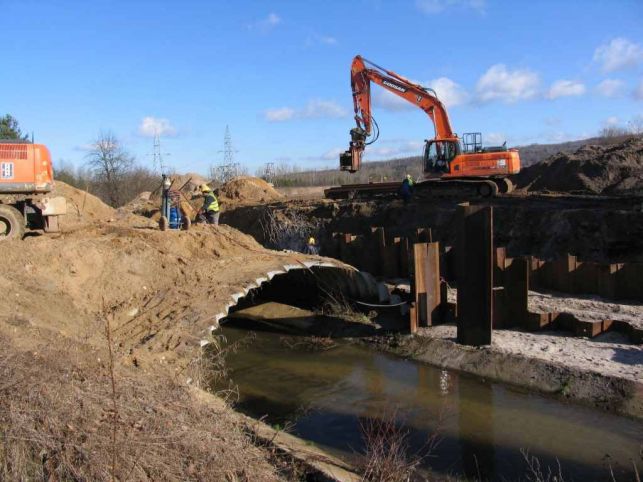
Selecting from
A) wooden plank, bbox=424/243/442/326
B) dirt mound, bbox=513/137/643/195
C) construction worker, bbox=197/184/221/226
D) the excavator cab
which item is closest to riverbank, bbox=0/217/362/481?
construction worker, bbox=197/184/221/226

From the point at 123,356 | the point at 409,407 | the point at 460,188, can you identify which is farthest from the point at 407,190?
the point at 123,356

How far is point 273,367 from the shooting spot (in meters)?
11.4

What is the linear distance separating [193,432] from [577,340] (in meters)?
7.58

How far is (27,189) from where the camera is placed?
15047mm

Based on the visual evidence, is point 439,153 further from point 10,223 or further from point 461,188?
point 10,223

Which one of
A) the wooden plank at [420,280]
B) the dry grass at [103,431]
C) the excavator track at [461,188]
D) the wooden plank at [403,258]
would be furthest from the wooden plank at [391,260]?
the dry grass at [103,431]

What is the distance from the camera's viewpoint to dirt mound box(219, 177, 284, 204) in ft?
105

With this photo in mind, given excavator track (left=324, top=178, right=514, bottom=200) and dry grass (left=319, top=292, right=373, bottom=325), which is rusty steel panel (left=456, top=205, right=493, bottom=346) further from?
excavator track (left=324, top=178, right=514, bottom=200)

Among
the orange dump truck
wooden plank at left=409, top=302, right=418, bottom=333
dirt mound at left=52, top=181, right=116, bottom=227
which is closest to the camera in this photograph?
wooden plank at left=409, top=302, right=418, bottom=333

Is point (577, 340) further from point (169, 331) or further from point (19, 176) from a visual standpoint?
point (19, 176)

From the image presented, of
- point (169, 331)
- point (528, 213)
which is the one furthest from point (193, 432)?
point (528, 213)

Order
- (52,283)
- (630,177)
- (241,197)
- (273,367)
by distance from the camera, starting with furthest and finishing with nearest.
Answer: (241,197), (630,177), (273,367), (52,283)

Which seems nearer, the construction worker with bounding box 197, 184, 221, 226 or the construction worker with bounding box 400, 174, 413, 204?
the construction worker with bounding box 197, 184, 221, 226

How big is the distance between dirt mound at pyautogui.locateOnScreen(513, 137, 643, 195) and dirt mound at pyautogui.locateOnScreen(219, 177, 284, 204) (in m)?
13.7
